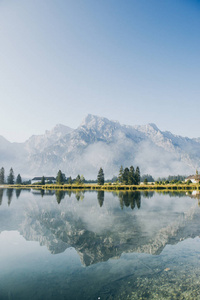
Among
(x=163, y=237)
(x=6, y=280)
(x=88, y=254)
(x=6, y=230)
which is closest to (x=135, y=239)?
(x=163, y=237)

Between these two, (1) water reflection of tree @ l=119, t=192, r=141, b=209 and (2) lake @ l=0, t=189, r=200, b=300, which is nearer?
(2) lake @ l=0, t=189, r=200, b=300

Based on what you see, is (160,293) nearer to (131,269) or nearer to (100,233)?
(131,269)

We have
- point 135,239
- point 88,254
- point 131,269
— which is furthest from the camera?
point 135,239

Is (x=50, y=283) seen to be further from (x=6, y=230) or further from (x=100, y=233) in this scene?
(x=6, y=230)

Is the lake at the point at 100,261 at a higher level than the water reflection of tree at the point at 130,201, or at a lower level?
higher

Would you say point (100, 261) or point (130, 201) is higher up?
point (100, 261)

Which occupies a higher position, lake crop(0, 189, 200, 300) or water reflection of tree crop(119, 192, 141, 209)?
lake crop(0, 189, 200, 300)

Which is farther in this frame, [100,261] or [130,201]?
[130,201]

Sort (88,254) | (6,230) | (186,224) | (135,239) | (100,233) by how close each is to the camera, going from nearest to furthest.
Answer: (88,254) → (135,239) → (100,233) → (6,230) → (186,224)

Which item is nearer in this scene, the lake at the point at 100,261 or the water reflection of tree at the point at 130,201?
the lake at the point at 100,261

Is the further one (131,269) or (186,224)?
(186,224)

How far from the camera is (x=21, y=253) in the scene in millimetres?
17016

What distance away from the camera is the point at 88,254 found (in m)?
15.9

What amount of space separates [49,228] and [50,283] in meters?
13.3
